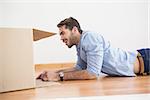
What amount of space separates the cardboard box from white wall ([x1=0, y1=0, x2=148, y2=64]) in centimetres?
74

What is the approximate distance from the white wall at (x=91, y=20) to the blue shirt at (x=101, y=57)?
0.72ft

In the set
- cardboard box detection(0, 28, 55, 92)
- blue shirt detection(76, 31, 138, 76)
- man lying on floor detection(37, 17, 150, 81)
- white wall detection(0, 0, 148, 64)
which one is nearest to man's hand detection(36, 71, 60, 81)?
man lying on floor detection(37, 17, 150, 81)

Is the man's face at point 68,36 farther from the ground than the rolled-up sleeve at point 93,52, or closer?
farther from the ground

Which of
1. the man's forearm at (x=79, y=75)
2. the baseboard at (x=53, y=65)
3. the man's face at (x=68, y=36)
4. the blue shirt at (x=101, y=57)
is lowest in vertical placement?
the man's forearm at (x=79, y=75)

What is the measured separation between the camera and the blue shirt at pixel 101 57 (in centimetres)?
143

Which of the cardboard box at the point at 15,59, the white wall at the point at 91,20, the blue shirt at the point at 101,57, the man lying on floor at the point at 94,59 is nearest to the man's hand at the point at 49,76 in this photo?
the man lying on floor at the point at 94,59

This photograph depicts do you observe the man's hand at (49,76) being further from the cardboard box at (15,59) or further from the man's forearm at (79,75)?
the cardboard box at (15,59)

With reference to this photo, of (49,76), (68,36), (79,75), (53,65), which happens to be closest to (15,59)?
(49,76)

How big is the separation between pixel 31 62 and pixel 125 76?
68 centimetres

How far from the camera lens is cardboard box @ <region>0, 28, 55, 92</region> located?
1.03 m

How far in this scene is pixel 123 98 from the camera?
0.90m

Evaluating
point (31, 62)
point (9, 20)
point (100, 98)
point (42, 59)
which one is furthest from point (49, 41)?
point (100, 98)

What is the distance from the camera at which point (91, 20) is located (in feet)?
6.56

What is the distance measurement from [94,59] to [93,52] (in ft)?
0.12
